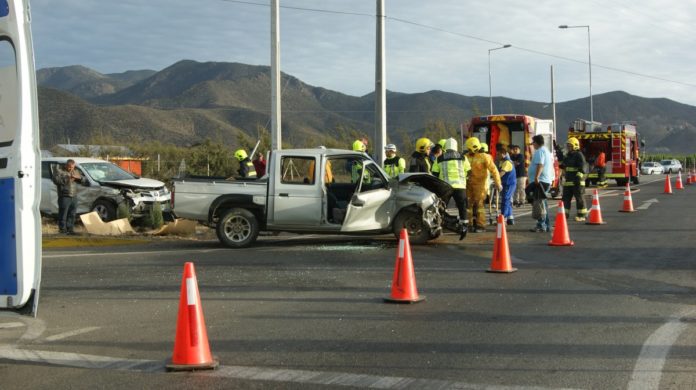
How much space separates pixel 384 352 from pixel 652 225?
42.6ft

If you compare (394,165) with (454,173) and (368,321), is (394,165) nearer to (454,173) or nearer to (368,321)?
(454,173)

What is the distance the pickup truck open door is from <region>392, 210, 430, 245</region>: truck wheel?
175mm

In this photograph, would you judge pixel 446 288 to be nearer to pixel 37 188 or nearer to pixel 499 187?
pixel 37 188

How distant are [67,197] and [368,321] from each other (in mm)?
11202

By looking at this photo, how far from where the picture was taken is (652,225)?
59.4 feet

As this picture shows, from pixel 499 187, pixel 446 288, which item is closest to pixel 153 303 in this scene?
pixel 446 288

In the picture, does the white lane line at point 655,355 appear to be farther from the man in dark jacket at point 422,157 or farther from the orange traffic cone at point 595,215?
the orange traffic cone at point 595,215

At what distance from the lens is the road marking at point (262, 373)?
228 inches

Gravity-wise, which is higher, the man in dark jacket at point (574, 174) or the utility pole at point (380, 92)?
the utility pole at point (380, 92)

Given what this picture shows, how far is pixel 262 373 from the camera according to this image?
620 cm

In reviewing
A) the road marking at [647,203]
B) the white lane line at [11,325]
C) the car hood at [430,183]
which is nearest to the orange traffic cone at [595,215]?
the car hood at [430,183]

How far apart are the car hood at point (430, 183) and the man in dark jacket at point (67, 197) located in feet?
23.6

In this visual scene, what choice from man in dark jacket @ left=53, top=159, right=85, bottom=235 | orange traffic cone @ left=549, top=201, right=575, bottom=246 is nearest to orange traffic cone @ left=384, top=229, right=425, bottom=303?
orange traffic cone @ left=549, top=201, right=575, bottom=246

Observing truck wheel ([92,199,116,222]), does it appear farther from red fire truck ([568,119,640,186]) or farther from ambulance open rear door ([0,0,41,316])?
red fire truck ([568,119,640,186])
